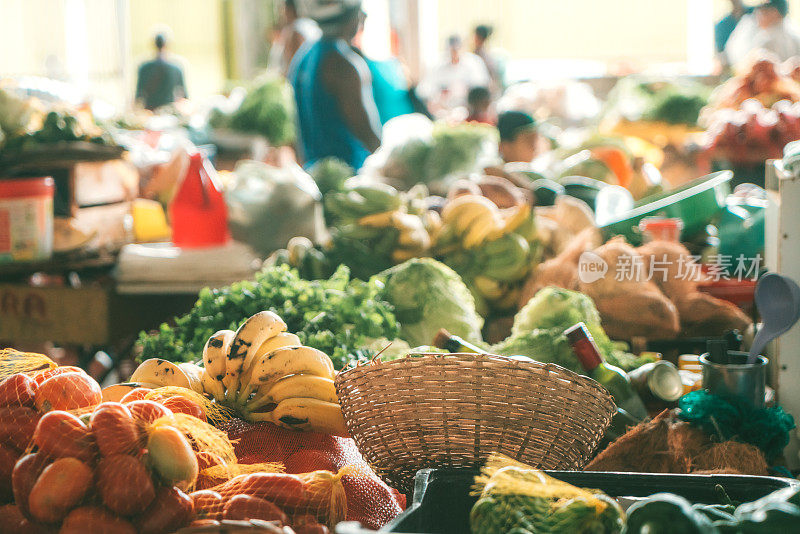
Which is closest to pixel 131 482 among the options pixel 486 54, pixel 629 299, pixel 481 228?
pixel 629 299

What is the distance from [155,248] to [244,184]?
0.50 metres

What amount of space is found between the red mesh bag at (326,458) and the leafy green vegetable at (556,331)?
725mm

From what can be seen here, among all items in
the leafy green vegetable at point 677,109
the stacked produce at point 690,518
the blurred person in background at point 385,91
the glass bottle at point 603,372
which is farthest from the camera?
the leafy green vegetable at point 677,109

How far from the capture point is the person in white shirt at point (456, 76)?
9297 mm

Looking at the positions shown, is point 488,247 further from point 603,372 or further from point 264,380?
point 264,380

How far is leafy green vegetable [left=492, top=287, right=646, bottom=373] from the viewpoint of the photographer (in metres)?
2.26

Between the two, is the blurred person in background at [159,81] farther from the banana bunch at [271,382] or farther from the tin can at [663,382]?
the tin can at [663,382]

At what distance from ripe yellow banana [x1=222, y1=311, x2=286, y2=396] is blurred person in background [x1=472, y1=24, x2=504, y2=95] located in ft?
28.4

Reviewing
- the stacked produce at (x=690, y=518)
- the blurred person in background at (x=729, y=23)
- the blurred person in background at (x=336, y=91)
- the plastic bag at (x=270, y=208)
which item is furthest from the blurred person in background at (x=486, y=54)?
the stacked produce at (x=690, y=518)

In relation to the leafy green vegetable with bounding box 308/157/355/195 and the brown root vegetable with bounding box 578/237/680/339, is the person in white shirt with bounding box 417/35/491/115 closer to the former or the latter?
the leafy green vegetable with bounding box 308/157/355/195

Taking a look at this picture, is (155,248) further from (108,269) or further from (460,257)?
(460,257)

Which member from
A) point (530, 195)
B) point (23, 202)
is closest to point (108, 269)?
point (23, 202)

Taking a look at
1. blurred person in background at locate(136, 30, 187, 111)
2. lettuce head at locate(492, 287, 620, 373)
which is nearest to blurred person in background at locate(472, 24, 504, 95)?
blurred person in background at locate(136, 30, 187, 111)

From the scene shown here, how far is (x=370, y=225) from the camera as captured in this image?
3.34 meters
